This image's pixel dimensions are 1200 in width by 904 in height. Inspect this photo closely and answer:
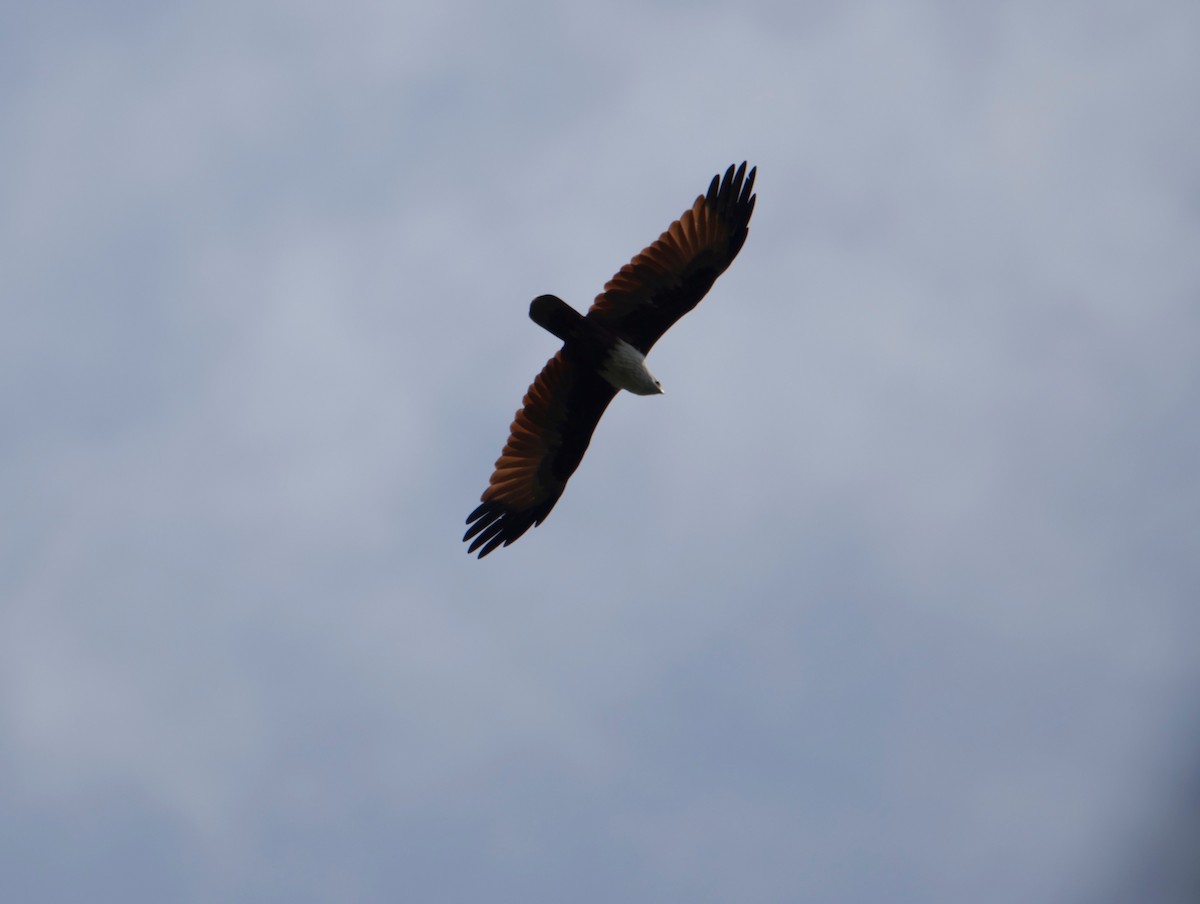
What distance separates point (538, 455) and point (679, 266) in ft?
8.58

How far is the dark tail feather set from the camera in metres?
16.8

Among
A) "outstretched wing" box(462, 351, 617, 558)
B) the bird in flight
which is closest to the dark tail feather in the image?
the bird in flight

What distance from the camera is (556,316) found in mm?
16844

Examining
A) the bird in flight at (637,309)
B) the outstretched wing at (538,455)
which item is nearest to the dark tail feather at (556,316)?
the bird in flight at (637,309)

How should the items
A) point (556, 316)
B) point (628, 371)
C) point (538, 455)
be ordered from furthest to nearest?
point (538, 455) < point (628, 371) < point (556, 316)

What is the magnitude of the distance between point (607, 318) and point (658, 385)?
2.83 ft

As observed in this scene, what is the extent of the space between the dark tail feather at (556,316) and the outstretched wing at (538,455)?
763mm

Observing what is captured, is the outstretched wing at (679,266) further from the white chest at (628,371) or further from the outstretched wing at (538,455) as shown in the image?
the outstretched wing at (538,455)

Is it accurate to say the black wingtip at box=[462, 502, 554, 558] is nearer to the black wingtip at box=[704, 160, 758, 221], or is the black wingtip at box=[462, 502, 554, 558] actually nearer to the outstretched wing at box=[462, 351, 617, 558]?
the outstretched wing at box=[462, 351, 617, 558]

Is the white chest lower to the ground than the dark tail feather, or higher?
lower

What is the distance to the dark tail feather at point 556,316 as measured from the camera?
16.8 m

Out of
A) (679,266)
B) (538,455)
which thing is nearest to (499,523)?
(538,455)

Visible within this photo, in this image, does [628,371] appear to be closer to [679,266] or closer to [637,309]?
[637,309]

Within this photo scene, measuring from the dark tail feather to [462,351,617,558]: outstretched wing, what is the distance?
0.76 m
